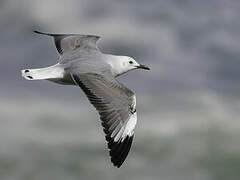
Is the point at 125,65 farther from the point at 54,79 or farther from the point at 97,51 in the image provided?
the point at 54,79

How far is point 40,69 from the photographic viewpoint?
381 inches

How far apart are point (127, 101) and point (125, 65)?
1.44 meters

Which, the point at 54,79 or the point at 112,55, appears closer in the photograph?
the point at 54,79

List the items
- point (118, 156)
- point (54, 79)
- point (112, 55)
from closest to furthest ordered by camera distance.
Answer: point (118, 156) < point (54, 79) < point (112, 55)

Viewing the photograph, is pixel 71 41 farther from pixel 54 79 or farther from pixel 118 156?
pixel 118 156

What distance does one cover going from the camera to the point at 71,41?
1099 centimetres

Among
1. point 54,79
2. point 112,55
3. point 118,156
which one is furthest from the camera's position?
point 112,55

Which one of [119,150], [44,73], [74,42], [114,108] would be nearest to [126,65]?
[74,42]

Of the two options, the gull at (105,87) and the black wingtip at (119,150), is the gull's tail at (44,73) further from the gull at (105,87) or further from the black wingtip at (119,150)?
the black wingtip at (119,150)

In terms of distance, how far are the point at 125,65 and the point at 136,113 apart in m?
1.45

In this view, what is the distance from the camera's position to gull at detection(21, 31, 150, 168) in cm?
891

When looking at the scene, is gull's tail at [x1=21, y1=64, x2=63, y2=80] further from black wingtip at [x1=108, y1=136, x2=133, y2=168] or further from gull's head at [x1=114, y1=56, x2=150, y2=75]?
black wingtip at [x1=108, y1=136, x2=133, y2=168]

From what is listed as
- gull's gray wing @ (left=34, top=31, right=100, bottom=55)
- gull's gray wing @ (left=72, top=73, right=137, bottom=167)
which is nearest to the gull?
gull's gray wing @ (left=72, top=73, right=137, bottom=167)

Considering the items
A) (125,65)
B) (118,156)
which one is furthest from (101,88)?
(125,65)
